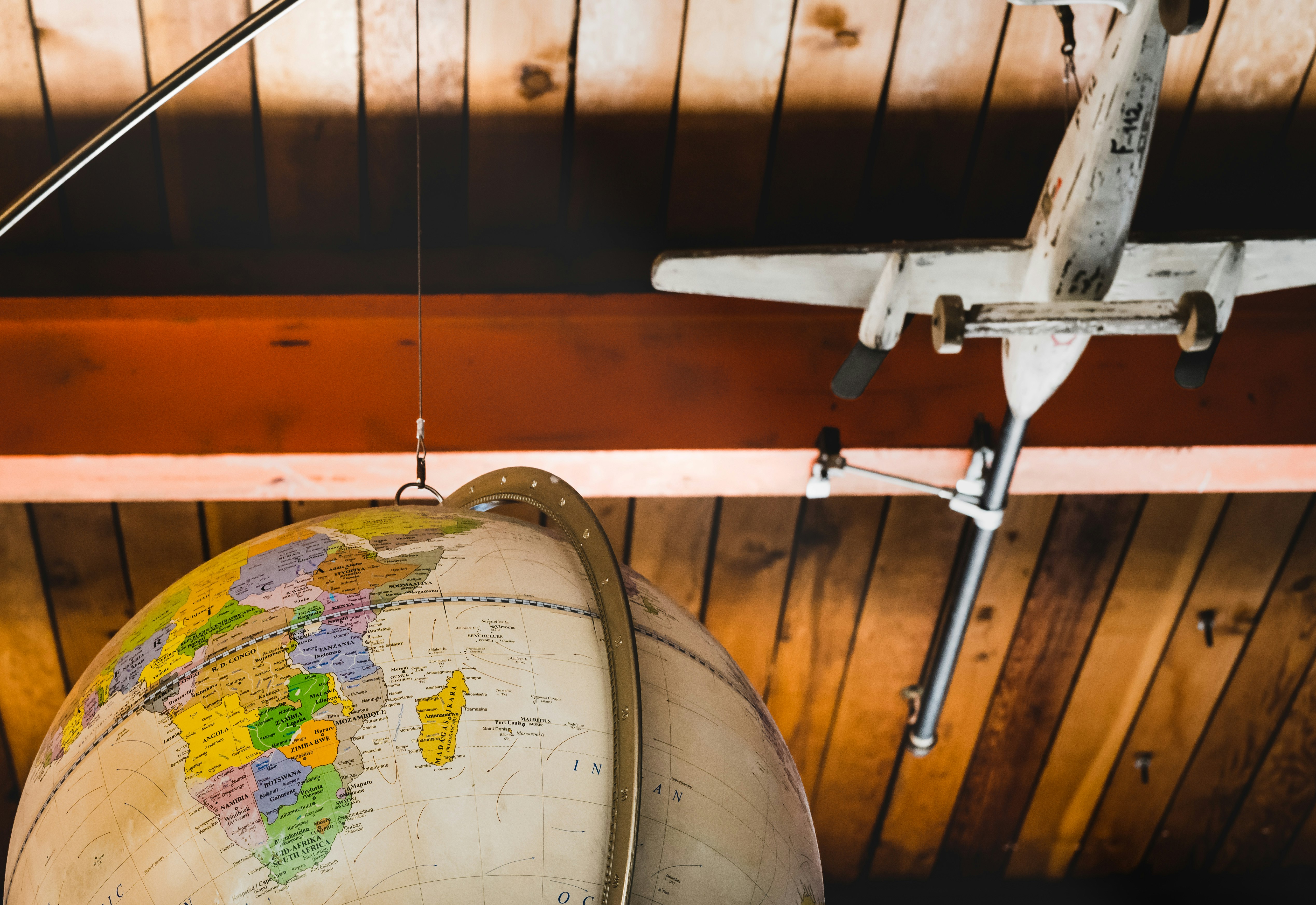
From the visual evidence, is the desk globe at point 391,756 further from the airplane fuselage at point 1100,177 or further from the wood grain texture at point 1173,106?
the wood grain texture at point 1173,106

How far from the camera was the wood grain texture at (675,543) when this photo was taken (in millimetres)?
1610

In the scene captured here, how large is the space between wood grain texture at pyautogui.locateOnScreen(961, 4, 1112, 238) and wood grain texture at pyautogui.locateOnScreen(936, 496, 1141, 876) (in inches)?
24.6

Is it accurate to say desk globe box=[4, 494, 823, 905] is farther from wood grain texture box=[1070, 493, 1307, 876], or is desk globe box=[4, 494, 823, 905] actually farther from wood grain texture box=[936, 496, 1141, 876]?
wood grain texture box=[1070, 493, 1307, 876]

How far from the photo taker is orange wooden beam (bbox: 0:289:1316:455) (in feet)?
3.75

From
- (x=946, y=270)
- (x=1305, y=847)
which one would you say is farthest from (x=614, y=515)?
(x=1305, y=847)

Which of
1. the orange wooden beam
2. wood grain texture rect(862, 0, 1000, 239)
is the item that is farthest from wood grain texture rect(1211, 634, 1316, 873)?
wood grain texture rect(862, 0, 1000, 239)

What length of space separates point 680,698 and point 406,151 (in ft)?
3.11

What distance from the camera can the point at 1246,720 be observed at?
191 cm

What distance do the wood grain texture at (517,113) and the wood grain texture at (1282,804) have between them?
193cm

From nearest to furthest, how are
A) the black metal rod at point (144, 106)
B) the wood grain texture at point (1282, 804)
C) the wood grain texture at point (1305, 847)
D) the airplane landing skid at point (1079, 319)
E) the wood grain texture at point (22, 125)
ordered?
the black metal rod at point (144, 106)
the airplane landing skid at point (1079, 319)
the wood grain texture at point (22, 125)
the wood grain texture at point (1282, 804)
the wood grain texture at point (1305, 847)

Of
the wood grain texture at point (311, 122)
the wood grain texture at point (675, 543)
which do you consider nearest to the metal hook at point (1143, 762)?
the wood grain texture at point (675, 543)

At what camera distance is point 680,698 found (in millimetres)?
662

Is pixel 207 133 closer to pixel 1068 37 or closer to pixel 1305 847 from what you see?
pixel 1068 37

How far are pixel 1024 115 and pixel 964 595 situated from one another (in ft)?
2.55
